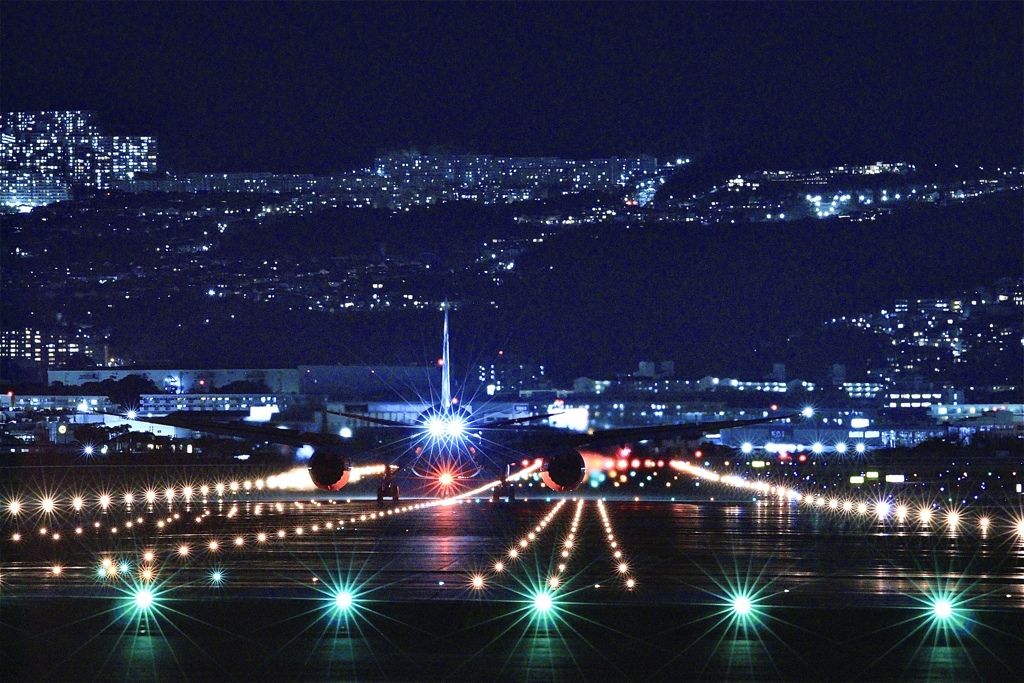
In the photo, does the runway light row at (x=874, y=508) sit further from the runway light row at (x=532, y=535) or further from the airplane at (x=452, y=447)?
the runway light row at (x=532, y=535)

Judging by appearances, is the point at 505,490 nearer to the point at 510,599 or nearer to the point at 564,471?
the point at 564,471

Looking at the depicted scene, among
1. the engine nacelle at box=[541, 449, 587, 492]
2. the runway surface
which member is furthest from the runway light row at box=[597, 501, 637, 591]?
the engine nacelle at box=[541, 449, 587, 492]

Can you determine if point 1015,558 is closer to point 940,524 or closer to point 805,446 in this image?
point 940,524

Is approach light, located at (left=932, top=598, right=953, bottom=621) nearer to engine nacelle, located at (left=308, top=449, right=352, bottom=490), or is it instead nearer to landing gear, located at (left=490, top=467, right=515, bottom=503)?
landing gear, located at (left=490, top=467, right=515, bottom=503)

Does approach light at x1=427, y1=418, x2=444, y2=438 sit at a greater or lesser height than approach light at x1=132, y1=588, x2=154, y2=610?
greater

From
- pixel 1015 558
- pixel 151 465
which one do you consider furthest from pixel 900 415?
pixel 1015 558
